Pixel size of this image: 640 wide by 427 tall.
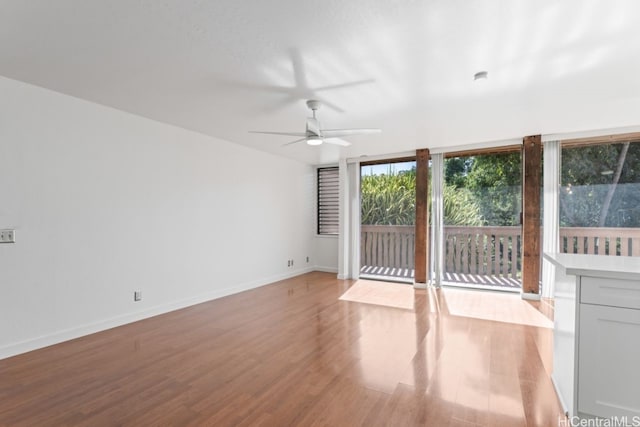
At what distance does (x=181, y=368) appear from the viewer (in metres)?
2.49

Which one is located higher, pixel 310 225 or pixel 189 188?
pixel 189 188

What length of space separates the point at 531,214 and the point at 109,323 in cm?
571

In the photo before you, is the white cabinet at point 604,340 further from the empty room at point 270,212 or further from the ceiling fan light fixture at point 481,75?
the ceiling fan light fixture at point 481,75

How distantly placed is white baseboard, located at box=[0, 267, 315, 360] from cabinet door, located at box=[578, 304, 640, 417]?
13.5 ft

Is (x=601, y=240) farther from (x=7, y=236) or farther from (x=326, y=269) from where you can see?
(x=7, y=236)

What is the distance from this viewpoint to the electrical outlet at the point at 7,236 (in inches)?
104

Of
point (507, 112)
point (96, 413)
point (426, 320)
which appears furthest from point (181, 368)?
point (507, 112)

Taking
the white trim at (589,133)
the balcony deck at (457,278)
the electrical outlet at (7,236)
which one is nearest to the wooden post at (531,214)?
the white trim at (589,133)

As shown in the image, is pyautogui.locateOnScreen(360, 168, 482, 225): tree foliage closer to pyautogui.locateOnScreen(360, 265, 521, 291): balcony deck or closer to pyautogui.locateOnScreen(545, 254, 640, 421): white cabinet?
pyautogui.locateOnScreen(360, 265, 521, 291): balcony deck

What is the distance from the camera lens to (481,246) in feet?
16.9

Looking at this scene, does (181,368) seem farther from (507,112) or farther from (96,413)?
(507,112)

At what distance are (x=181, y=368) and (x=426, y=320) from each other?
269cm

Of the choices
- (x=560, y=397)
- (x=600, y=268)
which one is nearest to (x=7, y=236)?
(x=600, y=268)

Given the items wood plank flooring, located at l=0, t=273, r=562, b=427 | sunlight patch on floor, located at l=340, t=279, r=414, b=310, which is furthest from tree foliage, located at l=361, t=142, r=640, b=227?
wood plank flooring, located at l=0, t=273, r=562, b=427
